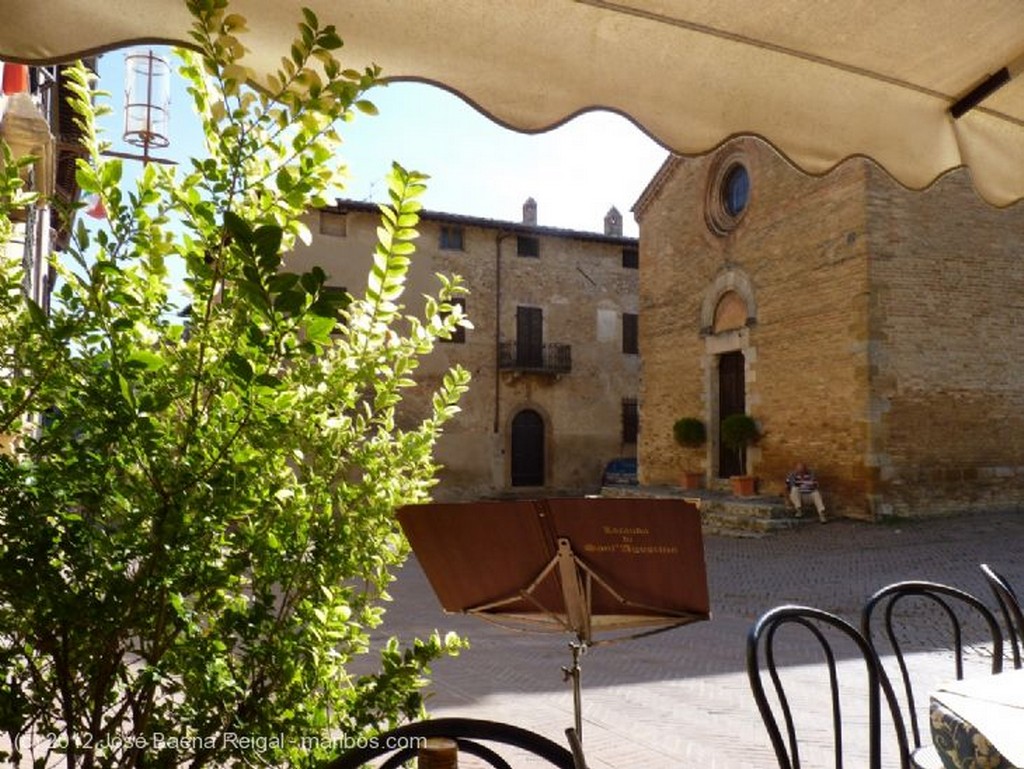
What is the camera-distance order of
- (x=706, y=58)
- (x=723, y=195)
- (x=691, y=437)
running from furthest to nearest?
(x=723, y=195) → (x=691, y=437) → (x=706, y=58)

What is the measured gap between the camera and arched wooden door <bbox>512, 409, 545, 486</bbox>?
25.1 m

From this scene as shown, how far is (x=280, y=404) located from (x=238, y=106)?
22.5 inches

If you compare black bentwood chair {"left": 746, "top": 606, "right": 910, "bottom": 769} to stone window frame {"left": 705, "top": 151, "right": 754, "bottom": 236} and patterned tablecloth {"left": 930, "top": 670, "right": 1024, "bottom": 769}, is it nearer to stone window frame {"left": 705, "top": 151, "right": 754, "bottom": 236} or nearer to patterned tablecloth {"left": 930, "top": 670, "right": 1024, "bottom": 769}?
patterned tablecloth {"left": 930, "top": 670, "right": 1024, "bottom": 769}

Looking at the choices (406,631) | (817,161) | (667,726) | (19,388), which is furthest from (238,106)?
(406,631)

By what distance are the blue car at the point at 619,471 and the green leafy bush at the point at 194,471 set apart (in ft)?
75.6

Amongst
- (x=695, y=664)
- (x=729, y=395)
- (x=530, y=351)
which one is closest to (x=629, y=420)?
(x=530, y=351)

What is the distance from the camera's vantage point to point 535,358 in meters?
25.4

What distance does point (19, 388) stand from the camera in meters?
1.67

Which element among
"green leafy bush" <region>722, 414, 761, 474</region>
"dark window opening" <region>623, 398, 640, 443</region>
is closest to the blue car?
"dark window opening" <region>623, 398, 640, 443</region>

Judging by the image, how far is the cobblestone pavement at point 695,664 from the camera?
4.58m

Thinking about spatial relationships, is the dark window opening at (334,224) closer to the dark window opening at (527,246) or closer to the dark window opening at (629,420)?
the dark window opening at (527,246)

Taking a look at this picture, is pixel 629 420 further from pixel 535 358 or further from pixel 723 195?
pixel 723 195

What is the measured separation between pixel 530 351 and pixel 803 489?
12.2 m

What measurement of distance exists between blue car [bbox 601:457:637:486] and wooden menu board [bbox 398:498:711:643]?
22976mm
